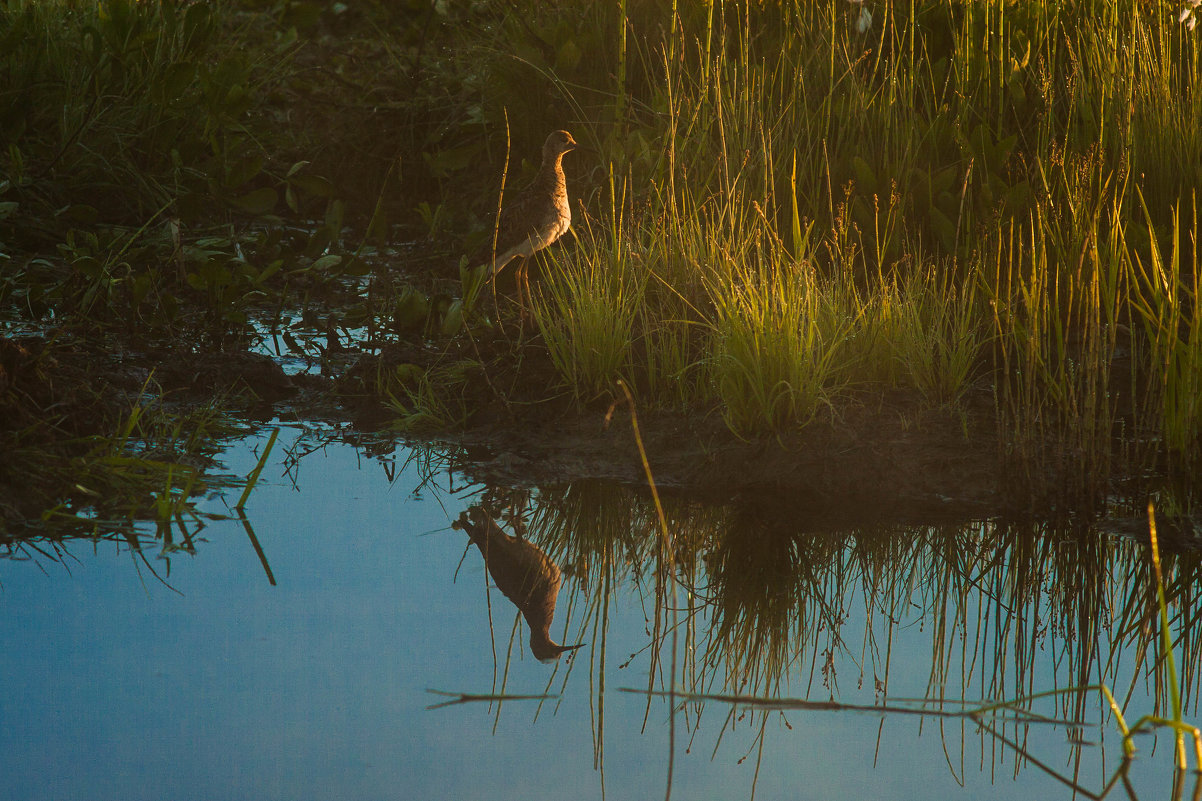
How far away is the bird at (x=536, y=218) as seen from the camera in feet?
16.2

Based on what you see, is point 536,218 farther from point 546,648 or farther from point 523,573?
point 546,648

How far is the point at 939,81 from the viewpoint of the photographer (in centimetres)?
596

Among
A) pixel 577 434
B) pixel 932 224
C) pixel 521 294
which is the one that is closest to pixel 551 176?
pixel 521 294

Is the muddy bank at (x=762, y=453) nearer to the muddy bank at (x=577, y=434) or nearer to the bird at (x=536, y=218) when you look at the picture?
the muddy bank at (x=577, y=434)

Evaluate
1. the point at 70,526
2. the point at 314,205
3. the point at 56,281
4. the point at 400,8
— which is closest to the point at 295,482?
the point at 70,526

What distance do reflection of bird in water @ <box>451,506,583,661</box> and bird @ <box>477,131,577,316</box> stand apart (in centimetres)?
127

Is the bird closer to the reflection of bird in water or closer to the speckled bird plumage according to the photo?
the speckled bird plumage

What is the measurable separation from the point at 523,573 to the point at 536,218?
188cm

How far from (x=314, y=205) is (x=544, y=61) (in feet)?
5.79

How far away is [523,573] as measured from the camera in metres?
3.57

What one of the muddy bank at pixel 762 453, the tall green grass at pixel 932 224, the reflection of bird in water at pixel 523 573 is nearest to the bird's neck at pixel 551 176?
the tall green grass at pixel 932 224

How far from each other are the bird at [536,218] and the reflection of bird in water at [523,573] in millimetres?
1267

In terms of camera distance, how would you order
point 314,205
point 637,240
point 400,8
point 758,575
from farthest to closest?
1. point 400,8
2. point 314,205
3. point 637,240
4. point 758,575

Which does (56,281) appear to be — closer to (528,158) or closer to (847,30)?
(528,158)
